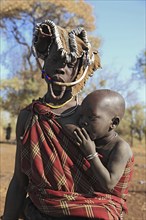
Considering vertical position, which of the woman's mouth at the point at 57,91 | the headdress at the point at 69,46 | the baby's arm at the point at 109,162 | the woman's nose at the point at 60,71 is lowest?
the baby's arm at the point at 109,162

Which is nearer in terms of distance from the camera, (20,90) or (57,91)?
(57,91)

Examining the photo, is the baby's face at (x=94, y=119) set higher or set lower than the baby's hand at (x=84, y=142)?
higher

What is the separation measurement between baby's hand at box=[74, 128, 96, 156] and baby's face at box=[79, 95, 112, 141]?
0.10ft

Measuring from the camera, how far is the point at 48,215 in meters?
1.77

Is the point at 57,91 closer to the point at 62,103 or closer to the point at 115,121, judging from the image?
the point at 62,103

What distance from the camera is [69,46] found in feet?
6.26

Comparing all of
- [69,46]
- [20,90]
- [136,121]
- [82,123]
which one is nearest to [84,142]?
Result: [82,123]

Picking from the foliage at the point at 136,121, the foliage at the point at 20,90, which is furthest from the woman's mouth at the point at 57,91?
the foliage at the point at 136,121

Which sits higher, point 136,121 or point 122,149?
point 122,149

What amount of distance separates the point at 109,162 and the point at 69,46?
59 centimetres

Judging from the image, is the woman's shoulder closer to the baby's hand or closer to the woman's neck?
the baby's hand

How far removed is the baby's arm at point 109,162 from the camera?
1.67m

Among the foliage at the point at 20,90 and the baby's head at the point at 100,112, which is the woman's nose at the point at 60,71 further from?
the foliage at the point at 20,90

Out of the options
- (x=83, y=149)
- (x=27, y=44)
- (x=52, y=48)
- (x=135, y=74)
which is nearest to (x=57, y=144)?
(x=83, y=149)
